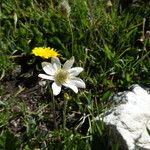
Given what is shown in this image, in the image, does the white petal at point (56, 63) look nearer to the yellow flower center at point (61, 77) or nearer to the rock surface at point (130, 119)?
the yellow flower center at point (61, 77)

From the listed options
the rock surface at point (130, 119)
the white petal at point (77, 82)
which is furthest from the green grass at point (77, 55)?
the white petal at point (77, 82)

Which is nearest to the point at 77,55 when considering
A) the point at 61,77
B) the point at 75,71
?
the point at 75,71

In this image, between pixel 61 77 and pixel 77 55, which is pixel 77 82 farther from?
pixel 77 55

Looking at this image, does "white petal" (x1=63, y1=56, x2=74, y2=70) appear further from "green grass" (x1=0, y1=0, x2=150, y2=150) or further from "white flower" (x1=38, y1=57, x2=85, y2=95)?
"green grass" (x1=0, y1=0, x2=150, y2=150)

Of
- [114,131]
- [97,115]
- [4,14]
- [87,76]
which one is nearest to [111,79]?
[87,76]

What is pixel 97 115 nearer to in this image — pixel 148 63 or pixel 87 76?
pixel 87 76

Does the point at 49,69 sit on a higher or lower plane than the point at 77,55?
lower
